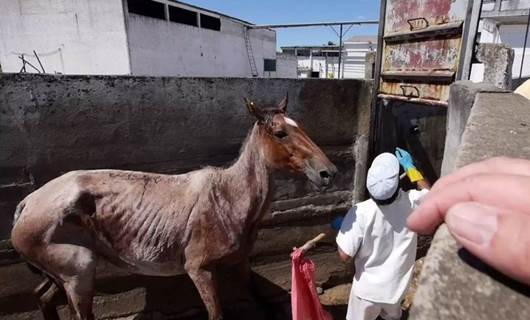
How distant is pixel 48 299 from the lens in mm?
2963

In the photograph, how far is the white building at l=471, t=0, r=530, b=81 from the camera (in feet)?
39.5

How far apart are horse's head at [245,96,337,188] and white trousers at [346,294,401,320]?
1148 mm

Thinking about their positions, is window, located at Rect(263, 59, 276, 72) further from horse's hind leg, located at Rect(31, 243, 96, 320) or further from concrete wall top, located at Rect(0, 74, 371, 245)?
horse's hind leg, located at Rect(31, 243, 96, 320)

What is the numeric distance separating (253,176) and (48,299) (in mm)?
2190

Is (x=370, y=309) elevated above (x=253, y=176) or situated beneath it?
situated beneath

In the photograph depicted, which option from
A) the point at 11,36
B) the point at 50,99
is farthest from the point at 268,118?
the point at 11,36

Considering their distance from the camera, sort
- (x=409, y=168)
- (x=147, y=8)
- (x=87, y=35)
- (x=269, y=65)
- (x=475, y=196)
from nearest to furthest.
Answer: (x=475, y=196)
(x=409, y=168)
(x=87, y=35)
(x=147, y=8)
(x=269, y=65)

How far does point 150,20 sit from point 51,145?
55.0ft

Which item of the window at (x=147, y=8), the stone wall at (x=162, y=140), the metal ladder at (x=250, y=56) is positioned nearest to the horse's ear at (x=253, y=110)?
the stone wall at (x=162, y=140)

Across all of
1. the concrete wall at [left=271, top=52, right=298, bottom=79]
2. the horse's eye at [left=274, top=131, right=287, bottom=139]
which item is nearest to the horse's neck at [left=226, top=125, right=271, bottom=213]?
the horse's eye at [left=274, top=131, right=287, bottom=139]

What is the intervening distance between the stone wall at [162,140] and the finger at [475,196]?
2977mm

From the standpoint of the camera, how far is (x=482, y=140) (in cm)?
135

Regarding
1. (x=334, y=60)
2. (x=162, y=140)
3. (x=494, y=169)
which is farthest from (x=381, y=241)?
(x=334, y=60)

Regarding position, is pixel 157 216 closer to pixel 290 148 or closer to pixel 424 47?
pixel 290 148
